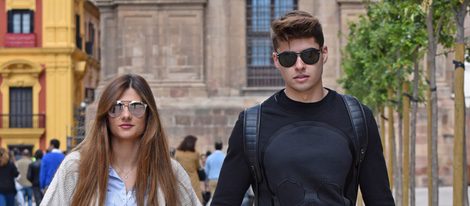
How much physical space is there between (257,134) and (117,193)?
824mm

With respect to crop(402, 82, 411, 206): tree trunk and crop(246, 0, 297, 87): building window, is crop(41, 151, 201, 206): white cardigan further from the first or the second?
crop(246, 0, 297, 87): building window

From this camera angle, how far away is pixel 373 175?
19.3 ft

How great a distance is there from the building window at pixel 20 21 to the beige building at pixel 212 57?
93.1 feet

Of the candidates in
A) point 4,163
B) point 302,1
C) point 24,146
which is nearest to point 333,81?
point 302,1

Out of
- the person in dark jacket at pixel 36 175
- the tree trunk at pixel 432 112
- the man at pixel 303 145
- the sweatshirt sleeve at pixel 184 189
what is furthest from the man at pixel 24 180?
the man at pixel 303 145

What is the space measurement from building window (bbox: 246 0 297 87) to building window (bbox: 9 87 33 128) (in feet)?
91.0

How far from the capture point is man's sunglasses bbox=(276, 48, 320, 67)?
19.0 ft

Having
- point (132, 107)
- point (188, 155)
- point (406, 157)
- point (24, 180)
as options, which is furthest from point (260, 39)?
point (132, 107)

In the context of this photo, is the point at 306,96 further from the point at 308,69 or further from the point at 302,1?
the point at 302,1

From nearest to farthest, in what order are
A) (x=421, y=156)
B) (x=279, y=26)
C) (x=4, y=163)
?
(x=279, y=26)
(x=4, y=163)
(x=421, y=156)

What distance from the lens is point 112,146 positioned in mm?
6258

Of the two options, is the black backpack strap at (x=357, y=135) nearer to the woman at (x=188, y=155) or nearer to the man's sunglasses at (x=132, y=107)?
the man's sunglasses at (x=132, y=107)

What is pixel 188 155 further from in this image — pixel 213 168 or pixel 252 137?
pixel 252 137

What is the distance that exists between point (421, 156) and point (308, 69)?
Answer: 28622 millimetres
